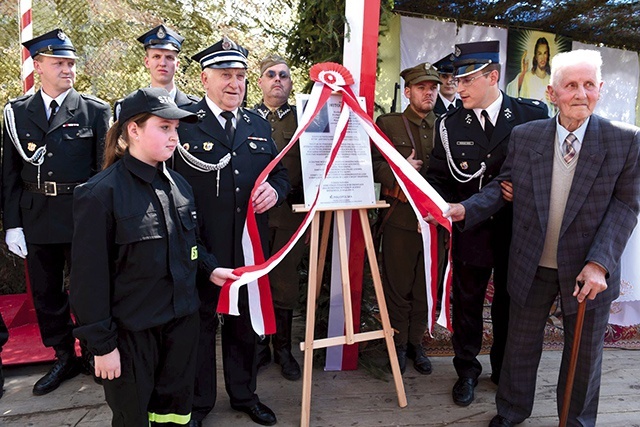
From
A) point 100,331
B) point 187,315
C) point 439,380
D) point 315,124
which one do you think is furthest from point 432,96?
point 100,331

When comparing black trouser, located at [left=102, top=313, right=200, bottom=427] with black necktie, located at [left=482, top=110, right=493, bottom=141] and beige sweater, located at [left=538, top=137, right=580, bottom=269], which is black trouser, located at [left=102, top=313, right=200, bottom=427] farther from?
black necktie, located at [left=482, top=110, right=493, bottom=141]

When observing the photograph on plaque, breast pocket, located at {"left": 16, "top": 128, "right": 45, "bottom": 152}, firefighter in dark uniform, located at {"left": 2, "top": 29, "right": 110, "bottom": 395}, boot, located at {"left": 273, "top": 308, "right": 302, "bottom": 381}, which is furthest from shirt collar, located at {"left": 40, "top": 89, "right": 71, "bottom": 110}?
boot, located at {"left": 273, "top": 308, "right": 302, "bottom": 381}

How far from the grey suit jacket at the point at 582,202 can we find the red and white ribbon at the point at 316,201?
40 cm

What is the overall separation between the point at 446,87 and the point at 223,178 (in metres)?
2.41

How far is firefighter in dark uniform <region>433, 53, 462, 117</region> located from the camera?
13.5 feet

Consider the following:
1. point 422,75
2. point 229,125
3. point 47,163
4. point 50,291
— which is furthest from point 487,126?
point 50,291

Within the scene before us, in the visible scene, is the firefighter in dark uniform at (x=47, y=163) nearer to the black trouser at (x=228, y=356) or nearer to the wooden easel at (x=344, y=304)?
the black trouser at (x=228, y=356)

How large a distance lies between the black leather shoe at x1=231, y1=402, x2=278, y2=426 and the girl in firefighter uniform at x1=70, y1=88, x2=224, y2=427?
2.52ft

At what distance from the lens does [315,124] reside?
3045mm

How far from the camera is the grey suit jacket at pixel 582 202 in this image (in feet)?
8.00

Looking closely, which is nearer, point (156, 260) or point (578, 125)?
point (156, 260)

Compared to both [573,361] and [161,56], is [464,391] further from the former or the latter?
[161,56]

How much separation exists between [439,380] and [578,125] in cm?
191

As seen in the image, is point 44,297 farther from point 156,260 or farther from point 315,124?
point 315,124
